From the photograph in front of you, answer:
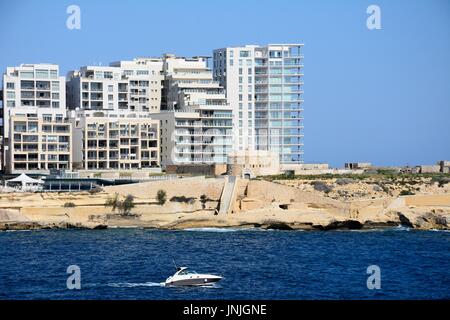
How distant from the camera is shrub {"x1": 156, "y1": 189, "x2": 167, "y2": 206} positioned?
92.2 m

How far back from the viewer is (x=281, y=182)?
97938mm

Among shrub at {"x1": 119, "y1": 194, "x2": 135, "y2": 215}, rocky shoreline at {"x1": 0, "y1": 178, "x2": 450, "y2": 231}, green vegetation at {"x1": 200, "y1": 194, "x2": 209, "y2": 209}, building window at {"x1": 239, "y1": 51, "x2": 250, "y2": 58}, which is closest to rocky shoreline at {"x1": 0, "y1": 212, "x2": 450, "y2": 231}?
rocky shoreline at {"x1": 0, "y1": 178, "x2": 450, "y2": 231}

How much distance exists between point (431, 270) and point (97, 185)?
4448 cm

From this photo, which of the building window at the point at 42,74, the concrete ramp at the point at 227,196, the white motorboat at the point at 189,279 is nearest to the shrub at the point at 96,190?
the concrete ramp at the point at 227,196

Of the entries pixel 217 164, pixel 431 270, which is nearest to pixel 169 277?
pixel 431 270

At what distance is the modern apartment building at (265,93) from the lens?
413 feet

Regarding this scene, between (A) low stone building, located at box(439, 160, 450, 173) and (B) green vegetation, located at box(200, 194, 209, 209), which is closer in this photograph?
(B) green vegetation, located at box(200, 194, 209, 209)

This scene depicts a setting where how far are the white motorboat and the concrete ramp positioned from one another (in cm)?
4014

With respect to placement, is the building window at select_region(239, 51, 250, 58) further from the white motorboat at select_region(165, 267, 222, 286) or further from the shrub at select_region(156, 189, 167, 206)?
the white motorboat at select_region(165, 267, 222, 286)

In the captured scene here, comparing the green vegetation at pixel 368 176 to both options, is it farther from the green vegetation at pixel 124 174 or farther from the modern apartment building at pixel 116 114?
the modern apartment building at pixel 116 114

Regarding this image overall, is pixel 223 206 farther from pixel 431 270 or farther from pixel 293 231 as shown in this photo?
pixel 431 270
